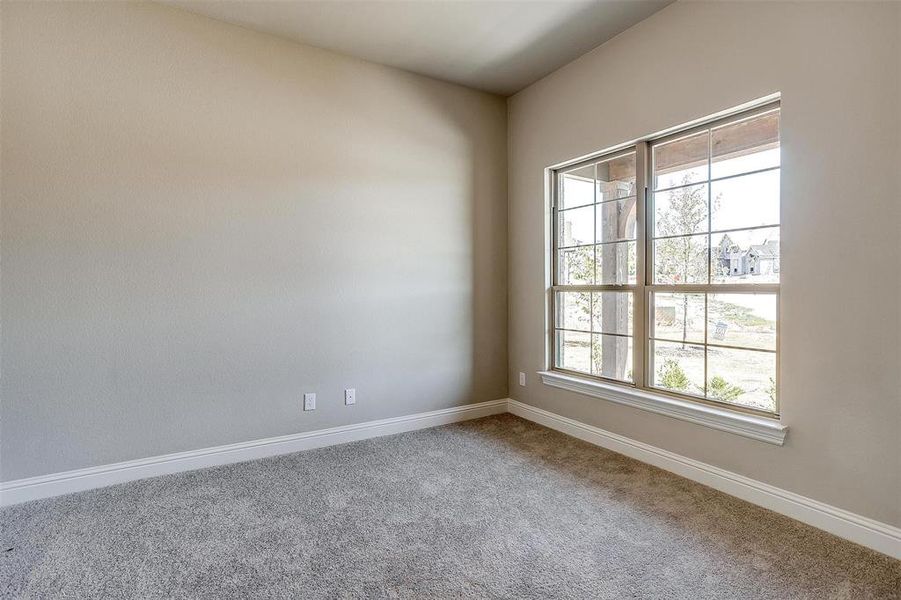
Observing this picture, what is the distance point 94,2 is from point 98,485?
2.73 metres

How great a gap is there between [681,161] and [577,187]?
0.86 metres

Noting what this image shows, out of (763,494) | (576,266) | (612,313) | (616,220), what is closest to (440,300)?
(576,266)

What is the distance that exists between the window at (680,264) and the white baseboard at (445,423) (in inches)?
15.6

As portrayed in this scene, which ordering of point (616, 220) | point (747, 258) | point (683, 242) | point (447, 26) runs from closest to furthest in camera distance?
point (747, 258) → point (683, 242) → point (447, 26) → point (616, 220)

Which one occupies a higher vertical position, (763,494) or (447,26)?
(447,26)

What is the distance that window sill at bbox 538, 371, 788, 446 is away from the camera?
2.28 metres

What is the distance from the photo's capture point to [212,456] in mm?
2869

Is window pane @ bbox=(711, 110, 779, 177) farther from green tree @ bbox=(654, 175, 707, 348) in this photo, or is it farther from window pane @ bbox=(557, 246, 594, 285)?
window pane @ bbox=(557, 246, 594, 285)

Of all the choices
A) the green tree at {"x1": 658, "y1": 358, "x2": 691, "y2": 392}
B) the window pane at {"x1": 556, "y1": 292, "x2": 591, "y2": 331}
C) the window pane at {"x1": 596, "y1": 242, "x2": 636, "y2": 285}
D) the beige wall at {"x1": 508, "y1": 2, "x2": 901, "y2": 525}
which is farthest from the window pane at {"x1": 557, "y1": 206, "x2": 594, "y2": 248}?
the green tree at {"x1": 658, "y1": 358, "x2": 691, "y2": 392}

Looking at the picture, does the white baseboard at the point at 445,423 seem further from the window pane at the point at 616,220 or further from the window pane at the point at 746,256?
the window pane at the point at 616,220

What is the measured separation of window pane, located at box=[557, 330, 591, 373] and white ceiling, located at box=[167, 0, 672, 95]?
6.88 feet

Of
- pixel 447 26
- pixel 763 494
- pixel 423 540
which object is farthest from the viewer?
pixel 447 26

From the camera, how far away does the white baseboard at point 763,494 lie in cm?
194

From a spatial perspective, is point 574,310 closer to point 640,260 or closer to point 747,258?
point 640,260
